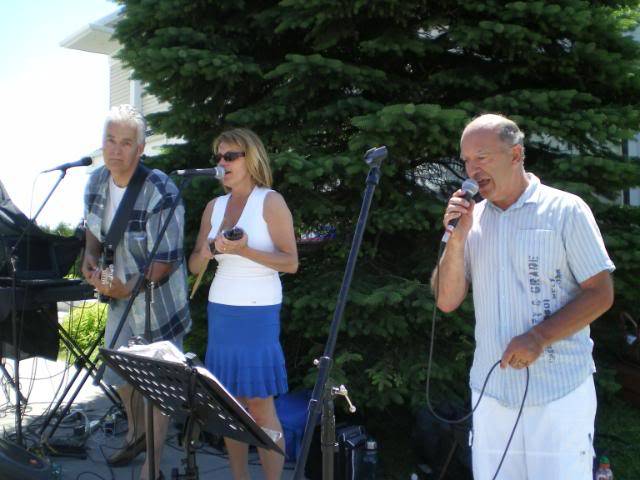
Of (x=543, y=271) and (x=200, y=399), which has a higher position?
(x=543, y=271)

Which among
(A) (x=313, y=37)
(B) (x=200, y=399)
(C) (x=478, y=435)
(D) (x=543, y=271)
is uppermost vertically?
(A) (x=313, y=37)

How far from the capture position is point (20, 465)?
3207mm

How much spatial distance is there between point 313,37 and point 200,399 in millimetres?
3397

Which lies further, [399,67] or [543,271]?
[399,67]

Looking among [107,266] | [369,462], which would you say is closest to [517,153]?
[369,462]

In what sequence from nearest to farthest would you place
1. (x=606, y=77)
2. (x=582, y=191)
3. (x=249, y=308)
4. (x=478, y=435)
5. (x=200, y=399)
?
(x=200, y=399)
(x=478, y=435)
(x=249, y=308)
(x=582, y=191)
(x=606, y=77)

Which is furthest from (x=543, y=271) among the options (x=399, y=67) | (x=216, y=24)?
(x=216, y=24)

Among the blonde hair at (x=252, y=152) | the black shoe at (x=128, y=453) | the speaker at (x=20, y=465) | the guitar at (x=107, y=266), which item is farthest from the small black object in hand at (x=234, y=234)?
the black shoe at (x=128, y=453)

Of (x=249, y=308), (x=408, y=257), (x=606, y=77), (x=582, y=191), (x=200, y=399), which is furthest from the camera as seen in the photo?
(x=408, y=257)

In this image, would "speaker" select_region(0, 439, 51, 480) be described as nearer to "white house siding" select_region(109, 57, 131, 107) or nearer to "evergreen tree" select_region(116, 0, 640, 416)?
"evergreen tree" select_region(116, 0, 640, 416)

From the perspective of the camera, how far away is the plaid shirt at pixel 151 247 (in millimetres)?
3863

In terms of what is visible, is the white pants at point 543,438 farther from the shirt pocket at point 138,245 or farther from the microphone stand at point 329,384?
the shirt pocket at point 138,245

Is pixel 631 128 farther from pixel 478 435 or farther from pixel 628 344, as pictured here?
pixel 478 435

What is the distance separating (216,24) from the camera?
514cm
